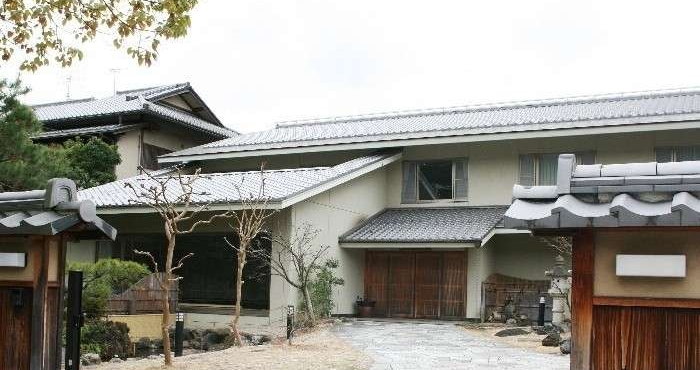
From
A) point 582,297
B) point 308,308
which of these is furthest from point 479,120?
point 582,297

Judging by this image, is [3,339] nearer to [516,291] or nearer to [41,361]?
[41,361]

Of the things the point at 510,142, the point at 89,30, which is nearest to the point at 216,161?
the point at 510,142

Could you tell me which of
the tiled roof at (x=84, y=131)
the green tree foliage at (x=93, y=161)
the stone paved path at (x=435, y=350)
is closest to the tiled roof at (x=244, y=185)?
the green tree foliage at (x=93, y=161)

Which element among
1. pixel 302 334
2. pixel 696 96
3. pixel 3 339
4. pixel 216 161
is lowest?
pixel 302 334

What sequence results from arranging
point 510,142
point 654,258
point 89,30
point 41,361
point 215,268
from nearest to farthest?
point 654,258
point 41,361
point 89,30
point 215,268
point 510,142

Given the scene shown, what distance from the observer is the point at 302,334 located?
59.6 ft

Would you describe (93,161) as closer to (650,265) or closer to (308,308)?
(308,308)

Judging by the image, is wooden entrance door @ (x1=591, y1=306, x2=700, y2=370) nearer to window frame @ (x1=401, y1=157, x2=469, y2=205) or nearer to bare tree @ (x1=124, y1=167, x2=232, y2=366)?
bare tree @ (x1=124, y1=167, x2=232, y2=366)

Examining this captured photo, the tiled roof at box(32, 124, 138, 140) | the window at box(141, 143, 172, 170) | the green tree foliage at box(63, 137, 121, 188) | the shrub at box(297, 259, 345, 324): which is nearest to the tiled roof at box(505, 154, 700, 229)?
the shrub at box(297, 259, 345, 324)

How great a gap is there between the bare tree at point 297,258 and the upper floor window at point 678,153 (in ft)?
33.2

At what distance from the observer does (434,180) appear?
25250mm

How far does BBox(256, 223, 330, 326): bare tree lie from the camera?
19906 millimetres

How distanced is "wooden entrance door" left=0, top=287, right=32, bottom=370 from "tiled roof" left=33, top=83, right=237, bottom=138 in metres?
22.3

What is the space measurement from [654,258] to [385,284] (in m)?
17.5
